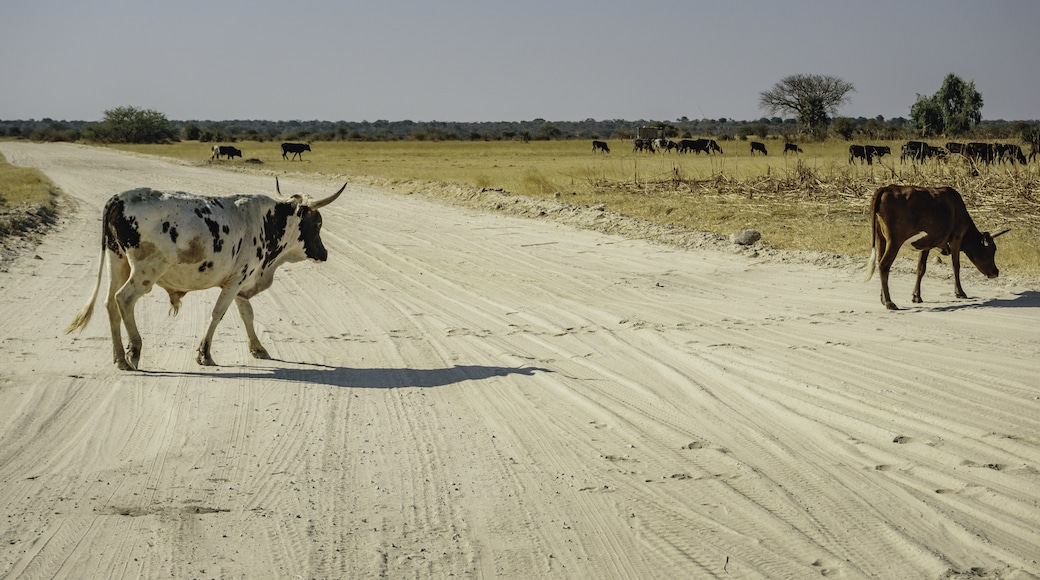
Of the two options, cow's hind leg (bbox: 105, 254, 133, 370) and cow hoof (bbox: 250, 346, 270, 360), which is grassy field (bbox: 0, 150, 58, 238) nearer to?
cow's hind leg (bbox: 105, 254, 133, 370)

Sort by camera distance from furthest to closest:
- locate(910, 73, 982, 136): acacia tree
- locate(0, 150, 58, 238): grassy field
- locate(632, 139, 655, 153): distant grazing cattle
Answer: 1. locate(910, 73, 982, 136): acacia tree
2. locate(632, 139, 655, 153): distant grazing cattle
3. locate(0, 150, 58, 238): grassy field

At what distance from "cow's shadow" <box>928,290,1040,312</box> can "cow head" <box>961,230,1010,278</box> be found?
2.35 feet

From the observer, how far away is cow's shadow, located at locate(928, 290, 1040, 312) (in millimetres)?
10234

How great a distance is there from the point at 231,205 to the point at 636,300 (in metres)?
4.96

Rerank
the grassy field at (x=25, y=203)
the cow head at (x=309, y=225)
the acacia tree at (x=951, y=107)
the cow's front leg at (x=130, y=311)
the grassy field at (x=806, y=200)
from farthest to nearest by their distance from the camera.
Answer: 1. the acacia tree at (x=951, y=107)
2. the grassy field at (x=25, y=203)
3. the grassy field at (x=806, y=200)
4. the cow head at (x=309, y=225)
5. the cow's front leg at (x=130, y=311)

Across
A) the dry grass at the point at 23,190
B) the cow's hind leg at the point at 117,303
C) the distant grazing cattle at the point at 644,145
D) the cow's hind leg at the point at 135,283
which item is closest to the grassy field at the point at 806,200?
the cow's hind leg at the point at 135,283

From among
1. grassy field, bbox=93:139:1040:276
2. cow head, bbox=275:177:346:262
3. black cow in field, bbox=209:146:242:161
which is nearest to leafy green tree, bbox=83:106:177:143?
black cow in field, bbox=209:146:242:161

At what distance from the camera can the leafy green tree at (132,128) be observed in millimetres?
100250

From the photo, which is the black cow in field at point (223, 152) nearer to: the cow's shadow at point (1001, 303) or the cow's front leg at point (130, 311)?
the cow's front leg at point (130, 311)

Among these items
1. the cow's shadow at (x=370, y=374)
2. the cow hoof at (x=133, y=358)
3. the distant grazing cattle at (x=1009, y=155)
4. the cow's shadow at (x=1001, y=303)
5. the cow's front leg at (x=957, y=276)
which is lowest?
the cow's shadow at (x=370, y=374)

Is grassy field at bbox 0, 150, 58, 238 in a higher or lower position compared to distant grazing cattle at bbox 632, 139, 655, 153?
lower

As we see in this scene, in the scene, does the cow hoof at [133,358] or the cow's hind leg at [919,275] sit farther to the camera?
the cow's hind leg at [919,275]

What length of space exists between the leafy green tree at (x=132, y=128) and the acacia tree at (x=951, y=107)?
253 ft

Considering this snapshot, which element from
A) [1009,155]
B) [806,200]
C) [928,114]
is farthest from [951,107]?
[806,200]
